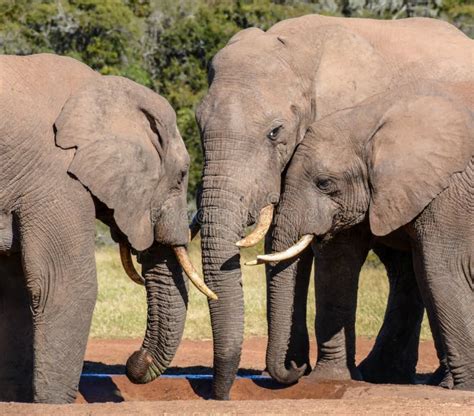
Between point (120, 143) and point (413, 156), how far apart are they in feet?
5.54

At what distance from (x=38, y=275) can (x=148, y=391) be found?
1.86 m

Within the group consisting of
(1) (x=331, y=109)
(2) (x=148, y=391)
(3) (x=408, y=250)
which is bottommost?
(2) (x=148, y=391)

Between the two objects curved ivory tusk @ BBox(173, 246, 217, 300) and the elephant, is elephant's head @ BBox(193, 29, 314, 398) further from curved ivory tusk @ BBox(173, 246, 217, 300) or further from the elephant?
curved ivory tusk @ BBox(173, 246, 217, 300)

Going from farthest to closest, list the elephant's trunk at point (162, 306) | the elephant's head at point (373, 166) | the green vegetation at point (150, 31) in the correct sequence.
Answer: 1. the green vegetation at point (150, 31)
2. the elephant's head at point (373, 166)
3. the elephant's trunk at point (162, 306)

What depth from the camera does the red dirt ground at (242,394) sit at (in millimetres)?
7047

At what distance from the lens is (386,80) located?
948cm

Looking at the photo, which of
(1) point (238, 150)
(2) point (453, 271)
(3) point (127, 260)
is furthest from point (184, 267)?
(2) point (453, 271)

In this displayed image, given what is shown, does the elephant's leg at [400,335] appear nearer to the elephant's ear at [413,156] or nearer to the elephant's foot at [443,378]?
the elephant's foot at [443,378]

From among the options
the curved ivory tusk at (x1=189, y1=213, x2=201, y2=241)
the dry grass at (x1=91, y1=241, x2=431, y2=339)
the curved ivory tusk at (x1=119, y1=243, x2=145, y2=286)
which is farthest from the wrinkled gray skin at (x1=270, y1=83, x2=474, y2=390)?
the dry grass at (x1=91, y1=241, x2=431, y2=339)

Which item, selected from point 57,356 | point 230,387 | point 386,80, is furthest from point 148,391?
point 386,80

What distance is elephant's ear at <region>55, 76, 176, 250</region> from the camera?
25.5 ft

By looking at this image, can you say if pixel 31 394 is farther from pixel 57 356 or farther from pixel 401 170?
pixel 401 170

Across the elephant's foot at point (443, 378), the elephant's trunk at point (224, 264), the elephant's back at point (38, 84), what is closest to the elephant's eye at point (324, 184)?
the elephant's trunk at point (224, 264)

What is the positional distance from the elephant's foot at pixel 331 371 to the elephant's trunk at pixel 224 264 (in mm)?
1026
